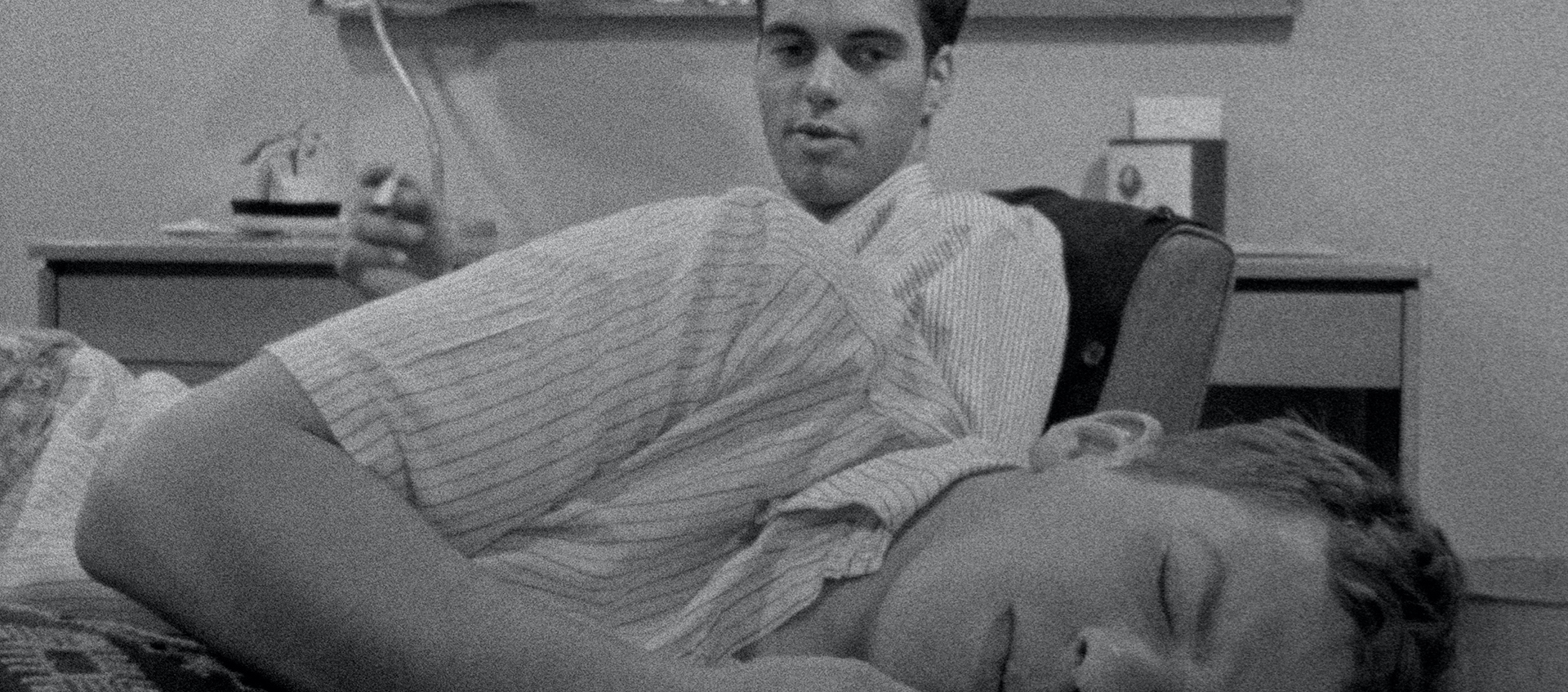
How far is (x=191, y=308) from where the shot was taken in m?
2.54

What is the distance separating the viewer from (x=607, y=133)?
9.86ft

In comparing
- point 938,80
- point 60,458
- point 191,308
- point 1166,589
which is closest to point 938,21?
point 938,80

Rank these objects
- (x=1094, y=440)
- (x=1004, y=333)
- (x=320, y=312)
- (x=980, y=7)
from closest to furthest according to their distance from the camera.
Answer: (x=1094, y=440) < (x=1004, y=333) < (x=320, y=312) < (x=980, y=7)

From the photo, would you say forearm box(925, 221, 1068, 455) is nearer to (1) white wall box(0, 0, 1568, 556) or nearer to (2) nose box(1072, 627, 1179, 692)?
(2) nose box(1072, 627, 1179, 692)

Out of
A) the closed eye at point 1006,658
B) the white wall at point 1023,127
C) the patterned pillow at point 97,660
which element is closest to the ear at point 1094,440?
the closed eye at point 1006,658

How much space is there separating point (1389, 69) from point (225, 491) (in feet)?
7.50

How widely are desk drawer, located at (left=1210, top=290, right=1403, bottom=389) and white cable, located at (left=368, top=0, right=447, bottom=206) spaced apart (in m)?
1.24

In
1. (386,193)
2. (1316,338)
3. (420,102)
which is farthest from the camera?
(420,102)

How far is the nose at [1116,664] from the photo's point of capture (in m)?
0.88

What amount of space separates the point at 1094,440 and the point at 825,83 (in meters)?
0.99

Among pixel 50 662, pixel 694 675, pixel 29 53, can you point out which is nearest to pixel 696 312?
pixel 694 675

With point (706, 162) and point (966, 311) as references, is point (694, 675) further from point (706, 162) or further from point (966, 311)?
point (706, 162)

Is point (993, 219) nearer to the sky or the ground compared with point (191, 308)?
nearer to the sky

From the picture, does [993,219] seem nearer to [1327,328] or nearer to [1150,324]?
[1150,324]
